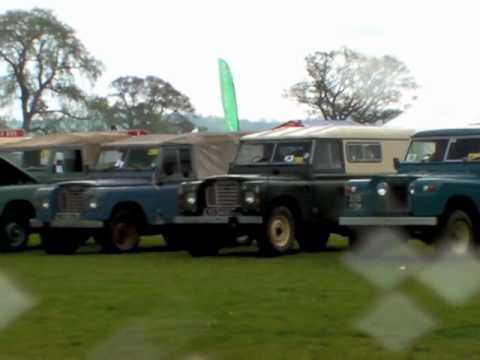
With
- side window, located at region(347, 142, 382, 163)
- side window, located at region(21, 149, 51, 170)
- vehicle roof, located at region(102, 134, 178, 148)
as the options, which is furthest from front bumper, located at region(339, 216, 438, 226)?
side window, located at region(21, 149, 51, 170)

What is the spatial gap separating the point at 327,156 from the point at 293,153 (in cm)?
51

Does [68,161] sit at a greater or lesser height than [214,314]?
greater

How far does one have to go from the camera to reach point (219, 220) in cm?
1602

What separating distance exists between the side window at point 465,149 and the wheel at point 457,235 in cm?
112

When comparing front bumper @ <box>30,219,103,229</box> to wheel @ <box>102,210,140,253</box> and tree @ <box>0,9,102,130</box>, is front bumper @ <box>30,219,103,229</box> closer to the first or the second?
wheel @ <box>102,210,140,253</box>

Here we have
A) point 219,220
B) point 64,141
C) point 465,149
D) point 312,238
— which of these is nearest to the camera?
point 219,220

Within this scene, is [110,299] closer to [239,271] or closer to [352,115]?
[239,271]

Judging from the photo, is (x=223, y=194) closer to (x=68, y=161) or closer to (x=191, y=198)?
(x=191, y=198)

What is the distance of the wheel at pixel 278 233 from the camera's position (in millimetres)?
16016

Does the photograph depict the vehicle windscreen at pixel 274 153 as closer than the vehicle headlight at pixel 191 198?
No

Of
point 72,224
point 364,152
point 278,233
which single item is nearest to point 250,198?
point 278,233

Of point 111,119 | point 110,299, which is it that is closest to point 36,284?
point 110,299

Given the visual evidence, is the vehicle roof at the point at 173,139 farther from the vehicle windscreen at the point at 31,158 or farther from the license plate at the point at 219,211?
the license plate at the point at 219,211

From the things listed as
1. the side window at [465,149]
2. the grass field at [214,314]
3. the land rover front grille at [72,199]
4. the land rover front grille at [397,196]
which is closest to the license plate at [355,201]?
the land rover front grille at [397,196]
